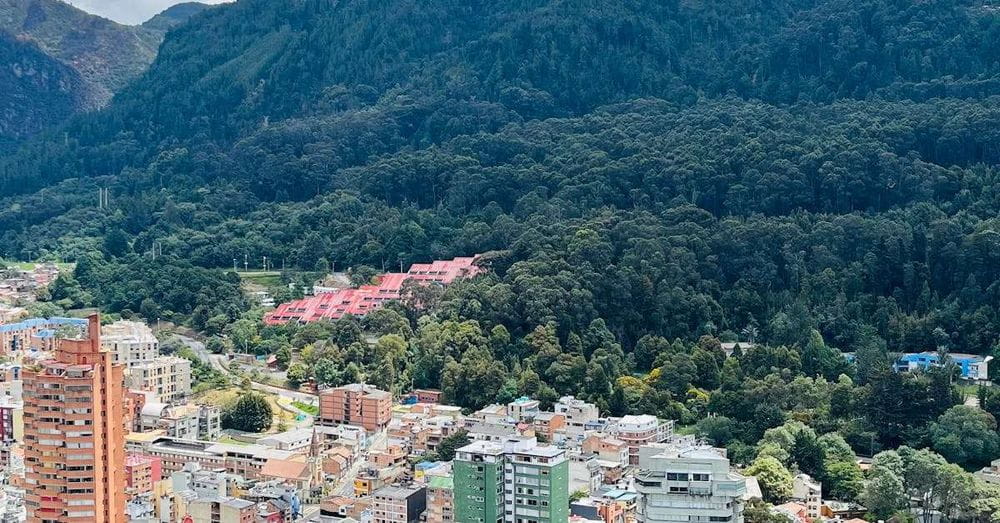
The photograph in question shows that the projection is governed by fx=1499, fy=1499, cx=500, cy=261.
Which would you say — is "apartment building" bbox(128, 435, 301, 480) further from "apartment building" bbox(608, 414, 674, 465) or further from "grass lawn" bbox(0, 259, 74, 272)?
"grass lawn" bbox(0, 259, 74, 272)

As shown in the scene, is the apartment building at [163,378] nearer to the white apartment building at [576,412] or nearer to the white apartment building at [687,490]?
the white apartment building at [576,412]

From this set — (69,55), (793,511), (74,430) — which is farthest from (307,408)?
(69,55)

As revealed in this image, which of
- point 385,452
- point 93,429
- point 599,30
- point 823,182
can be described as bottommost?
point 385,452

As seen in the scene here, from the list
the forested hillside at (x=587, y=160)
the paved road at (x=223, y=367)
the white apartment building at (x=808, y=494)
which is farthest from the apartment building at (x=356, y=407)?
the white apartment building at (x=808, y=494)

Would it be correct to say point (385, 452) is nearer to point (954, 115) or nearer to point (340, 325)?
point (340, 325)

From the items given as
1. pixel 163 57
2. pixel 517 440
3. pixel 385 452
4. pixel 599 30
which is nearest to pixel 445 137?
pixel 599 30
